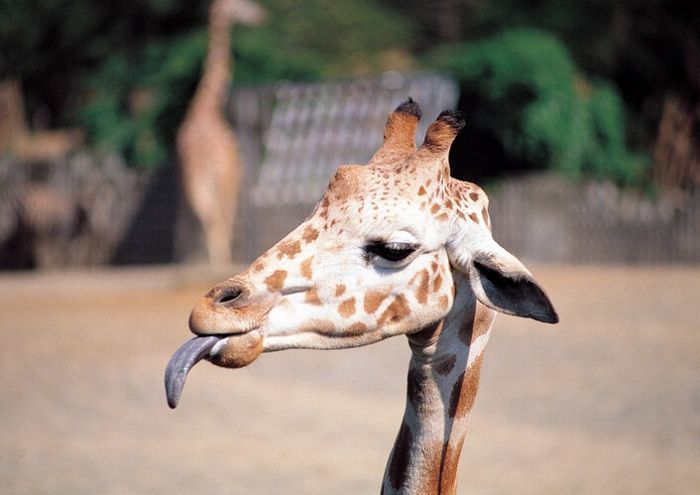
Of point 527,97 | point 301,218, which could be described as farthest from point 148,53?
point 527,97

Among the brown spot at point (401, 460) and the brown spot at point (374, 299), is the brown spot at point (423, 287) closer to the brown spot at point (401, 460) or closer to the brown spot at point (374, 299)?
the brown spot at point (374, 299)

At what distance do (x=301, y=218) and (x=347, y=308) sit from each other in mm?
14517

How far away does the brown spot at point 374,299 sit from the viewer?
2.73 meters

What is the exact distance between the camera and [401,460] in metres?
2.86

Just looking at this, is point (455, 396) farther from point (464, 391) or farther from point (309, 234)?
point (309, 234)

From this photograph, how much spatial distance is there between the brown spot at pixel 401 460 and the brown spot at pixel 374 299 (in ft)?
1.24

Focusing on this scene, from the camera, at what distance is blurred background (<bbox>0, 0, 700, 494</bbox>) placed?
22.6ft

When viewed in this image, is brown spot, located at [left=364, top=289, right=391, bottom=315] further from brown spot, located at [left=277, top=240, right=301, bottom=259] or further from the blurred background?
the blurred background

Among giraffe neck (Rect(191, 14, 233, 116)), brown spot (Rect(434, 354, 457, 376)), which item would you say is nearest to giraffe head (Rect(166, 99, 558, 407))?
brown spot (Rect(434, 354, 457, 376))

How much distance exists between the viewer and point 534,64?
→ 59.0 feet

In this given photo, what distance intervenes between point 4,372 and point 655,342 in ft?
20.2

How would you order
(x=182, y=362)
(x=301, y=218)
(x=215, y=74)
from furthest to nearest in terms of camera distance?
(x=301, y=218)
(x=215, y=74)
(x=182, y=362)

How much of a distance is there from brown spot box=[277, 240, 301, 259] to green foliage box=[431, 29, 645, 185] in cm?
1548

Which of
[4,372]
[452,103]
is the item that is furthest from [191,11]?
[4,372]
